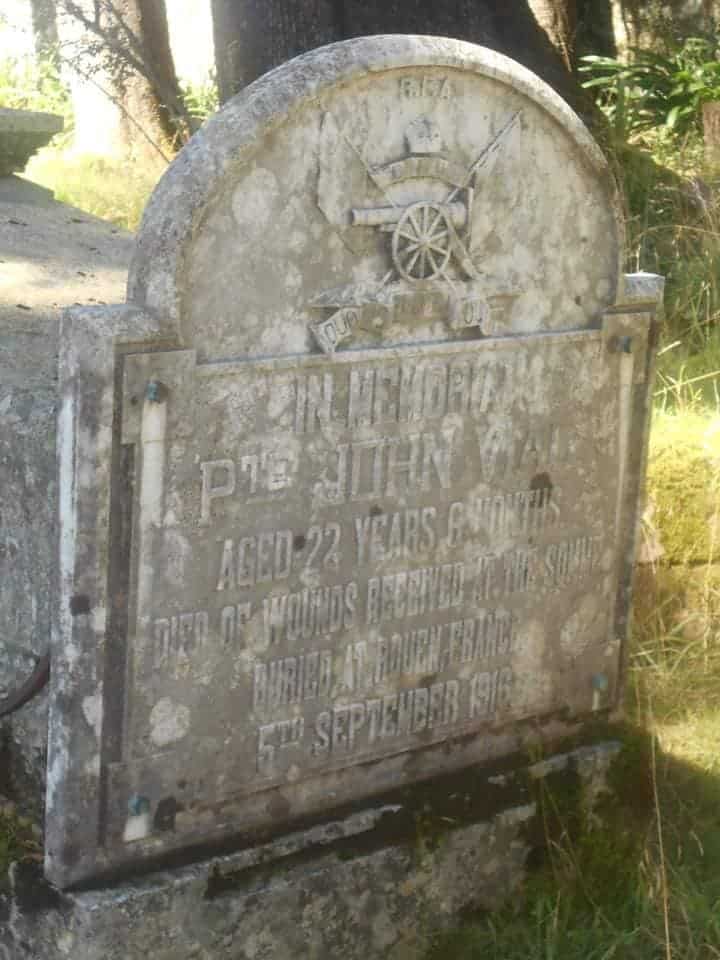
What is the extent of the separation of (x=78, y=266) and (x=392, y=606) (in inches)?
64.6

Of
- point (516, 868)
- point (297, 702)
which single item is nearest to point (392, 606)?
point (297, 702)

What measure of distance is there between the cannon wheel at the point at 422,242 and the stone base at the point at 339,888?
3.63 feet

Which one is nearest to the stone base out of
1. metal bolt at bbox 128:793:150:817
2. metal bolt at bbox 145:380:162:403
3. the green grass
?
metal bolt at bbox 128:793:150:817

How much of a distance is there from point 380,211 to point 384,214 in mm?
12

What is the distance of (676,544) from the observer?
173 inches

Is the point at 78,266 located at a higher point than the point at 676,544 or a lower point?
higher

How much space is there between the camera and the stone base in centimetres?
275

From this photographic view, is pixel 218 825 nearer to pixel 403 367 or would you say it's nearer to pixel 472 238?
pixel 403 367

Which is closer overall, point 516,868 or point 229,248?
point 229,248

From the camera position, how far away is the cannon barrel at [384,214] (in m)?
2.82

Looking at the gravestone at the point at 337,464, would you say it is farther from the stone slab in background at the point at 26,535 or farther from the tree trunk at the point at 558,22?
the tree trunk at the point at 558,22

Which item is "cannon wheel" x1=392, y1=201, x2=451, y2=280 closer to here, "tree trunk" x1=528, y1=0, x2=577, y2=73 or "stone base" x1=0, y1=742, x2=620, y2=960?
"stone base" x1=0, y1=742, x2=620, y2=960

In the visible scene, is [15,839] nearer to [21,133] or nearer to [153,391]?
[153,391]

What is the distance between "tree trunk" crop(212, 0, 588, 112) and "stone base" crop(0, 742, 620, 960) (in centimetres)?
307
